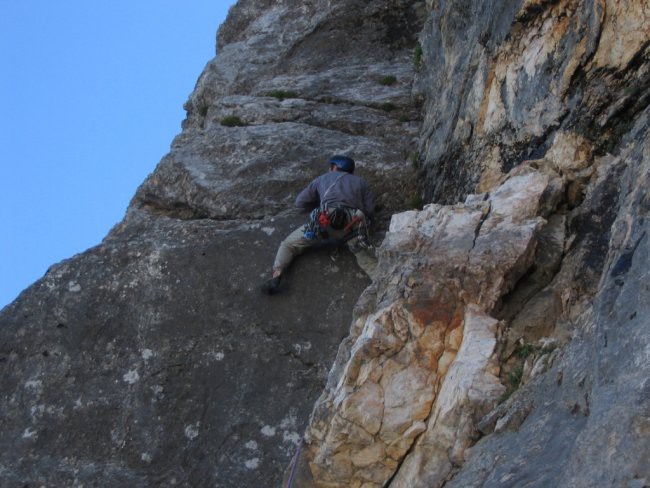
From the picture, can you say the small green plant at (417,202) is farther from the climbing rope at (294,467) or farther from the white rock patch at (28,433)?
the white rock patch at (28,433)

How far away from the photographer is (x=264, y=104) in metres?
18.2

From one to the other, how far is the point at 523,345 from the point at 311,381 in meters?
4.00

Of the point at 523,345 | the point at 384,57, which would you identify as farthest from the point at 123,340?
the point at 384,57

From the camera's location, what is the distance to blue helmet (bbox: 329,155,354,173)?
48.0ft

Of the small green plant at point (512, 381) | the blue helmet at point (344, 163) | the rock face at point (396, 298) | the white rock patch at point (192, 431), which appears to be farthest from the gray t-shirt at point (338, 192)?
the small green plant at point (512, 381)

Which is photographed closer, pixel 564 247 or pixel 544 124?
pixel 564 247

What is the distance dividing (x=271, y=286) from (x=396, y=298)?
12.2 ft

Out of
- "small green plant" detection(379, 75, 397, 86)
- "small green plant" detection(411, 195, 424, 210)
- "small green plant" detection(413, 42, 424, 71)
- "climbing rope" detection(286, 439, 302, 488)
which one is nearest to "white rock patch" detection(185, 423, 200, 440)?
"climbing rope" detection(286, 439, 302, 488)

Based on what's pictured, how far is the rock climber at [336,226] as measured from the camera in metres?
13.7

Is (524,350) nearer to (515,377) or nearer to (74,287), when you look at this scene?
(515,377)

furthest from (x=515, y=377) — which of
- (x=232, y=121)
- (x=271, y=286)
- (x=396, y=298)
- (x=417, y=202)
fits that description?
(x=232, y=121)

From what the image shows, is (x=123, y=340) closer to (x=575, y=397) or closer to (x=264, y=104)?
(x=264, y=104)

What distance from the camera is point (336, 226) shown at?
13742 millimetres

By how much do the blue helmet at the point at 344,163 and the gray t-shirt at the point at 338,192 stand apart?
0.58ft
